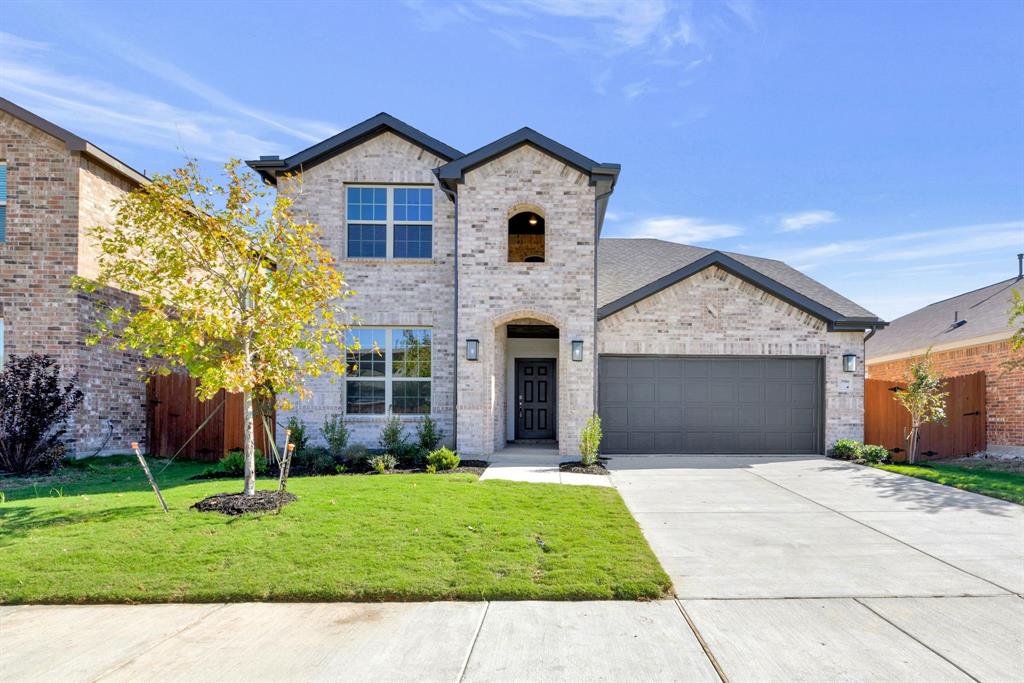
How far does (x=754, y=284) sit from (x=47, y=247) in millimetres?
15312

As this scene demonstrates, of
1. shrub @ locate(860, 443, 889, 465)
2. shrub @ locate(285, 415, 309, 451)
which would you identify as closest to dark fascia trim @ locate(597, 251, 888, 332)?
shrub @ locate(860, 443, 889, 465)

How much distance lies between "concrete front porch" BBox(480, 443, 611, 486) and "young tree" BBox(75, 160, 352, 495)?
12.7ft

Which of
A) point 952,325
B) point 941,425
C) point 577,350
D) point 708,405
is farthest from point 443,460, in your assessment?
point 952,325

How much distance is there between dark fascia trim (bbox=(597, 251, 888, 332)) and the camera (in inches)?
508

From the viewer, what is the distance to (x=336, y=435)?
476 inches

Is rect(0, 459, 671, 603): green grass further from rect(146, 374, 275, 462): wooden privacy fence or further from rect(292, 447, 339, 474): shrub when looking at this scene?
rect(146, 374, 275, 462): wooden privacy fence

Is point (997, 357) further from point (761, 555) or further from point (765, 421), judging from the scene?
Result: point (761, 555)

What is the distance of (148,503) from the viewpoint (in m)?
7.45

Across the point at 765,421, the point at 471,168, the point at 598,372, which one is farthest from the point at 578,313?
the point at 765,421

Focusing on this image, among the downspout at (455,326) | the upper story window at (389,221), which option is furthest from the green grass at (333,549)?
the upper story window at (389,221)

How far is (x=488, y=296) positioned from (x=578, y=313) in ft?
6.60

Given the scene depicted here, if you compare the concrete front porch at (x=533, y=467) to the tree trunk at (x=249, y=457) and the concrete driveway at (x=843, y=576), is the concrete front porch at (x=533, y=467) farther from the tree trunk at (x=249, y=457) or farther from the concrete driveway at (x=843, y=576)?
the tree trunk at (x=249, y=457)

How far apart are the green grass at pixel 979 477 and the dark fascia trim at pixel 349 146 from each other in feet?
37.6

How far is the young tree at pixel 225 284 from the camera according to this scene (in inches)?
281
